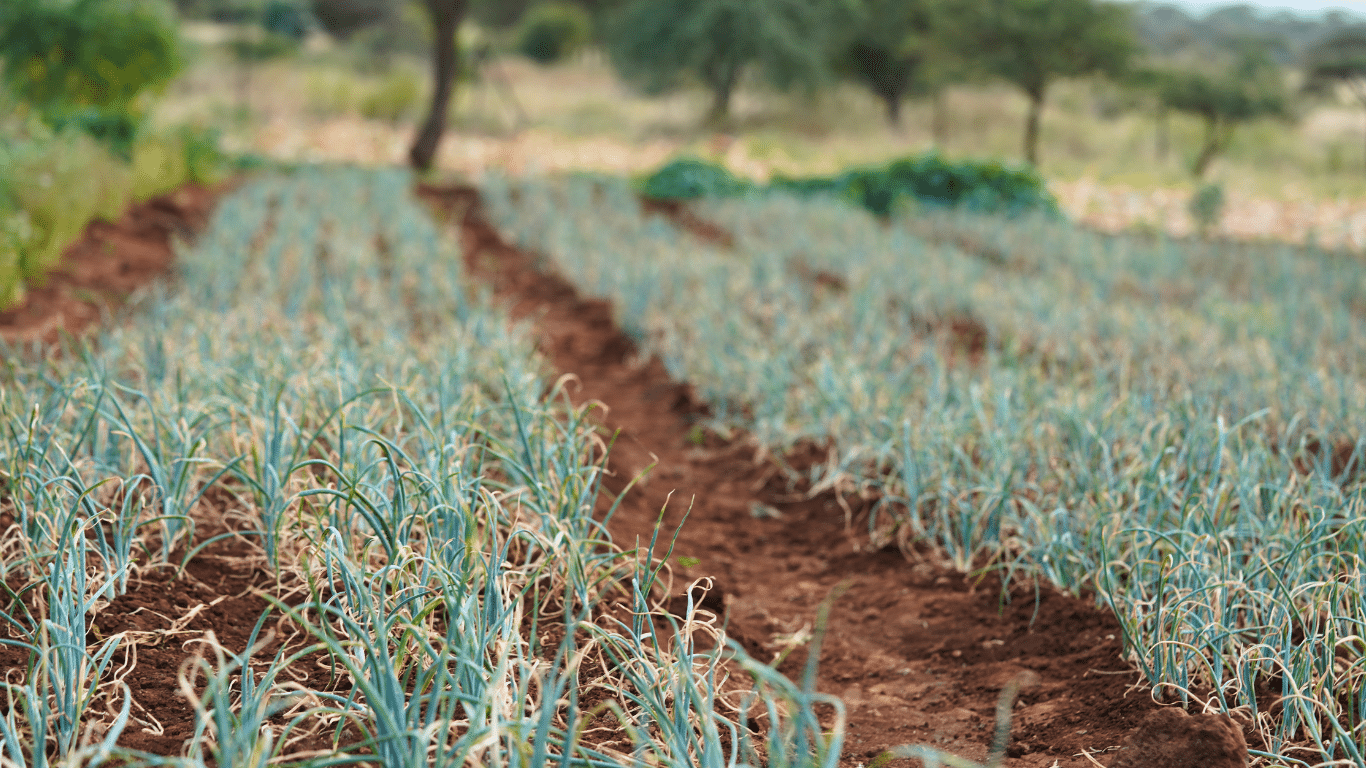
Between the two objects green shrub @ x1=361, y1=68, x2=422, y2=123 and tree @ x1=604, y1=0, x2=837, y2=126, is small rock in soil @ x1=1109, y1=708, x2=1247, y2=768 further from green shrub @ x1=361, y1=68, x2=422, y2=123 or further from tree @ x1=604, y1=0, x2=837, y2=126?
tree @ x1=604, y1=0, x2=837, y2=126

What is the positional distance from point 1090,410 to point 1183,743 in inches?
61.6

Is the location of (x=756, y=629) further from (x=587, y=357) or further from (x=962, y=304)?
(x=962, y=304)

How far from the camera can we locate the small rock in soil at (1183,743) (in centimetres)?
154

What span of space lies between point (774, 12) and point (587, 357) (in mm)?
19938

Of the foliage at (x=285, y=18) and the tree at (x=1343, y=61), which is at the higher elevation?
the foliage at (x=285, y=18)

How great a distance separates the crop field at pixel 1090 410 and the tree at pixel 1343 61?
17.3 metres

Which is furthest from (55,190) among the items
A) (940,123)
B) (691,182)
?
(940,123)

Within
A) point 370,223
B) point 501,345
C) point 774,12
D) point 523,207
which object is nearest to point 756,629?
point 501,345

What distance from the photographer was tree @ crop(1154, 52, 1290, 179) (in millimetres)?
19422

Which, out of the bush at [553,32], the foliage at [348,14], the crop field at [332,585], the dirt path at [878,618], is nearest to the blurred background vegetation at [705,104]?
the crop field at [332,585]

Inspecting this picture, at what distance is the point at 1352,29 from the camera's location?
1570 inches

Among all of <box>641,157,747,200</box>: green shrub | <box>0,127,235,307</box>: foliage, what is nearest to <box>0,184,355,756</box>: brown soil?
<box>0,127,235,307</box>: foliage

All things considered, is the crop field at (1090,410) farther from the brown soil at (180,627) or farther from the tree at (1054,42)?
the tree at (1054,42)

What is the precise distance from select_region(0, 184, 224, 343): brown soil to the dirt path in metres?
1.89
